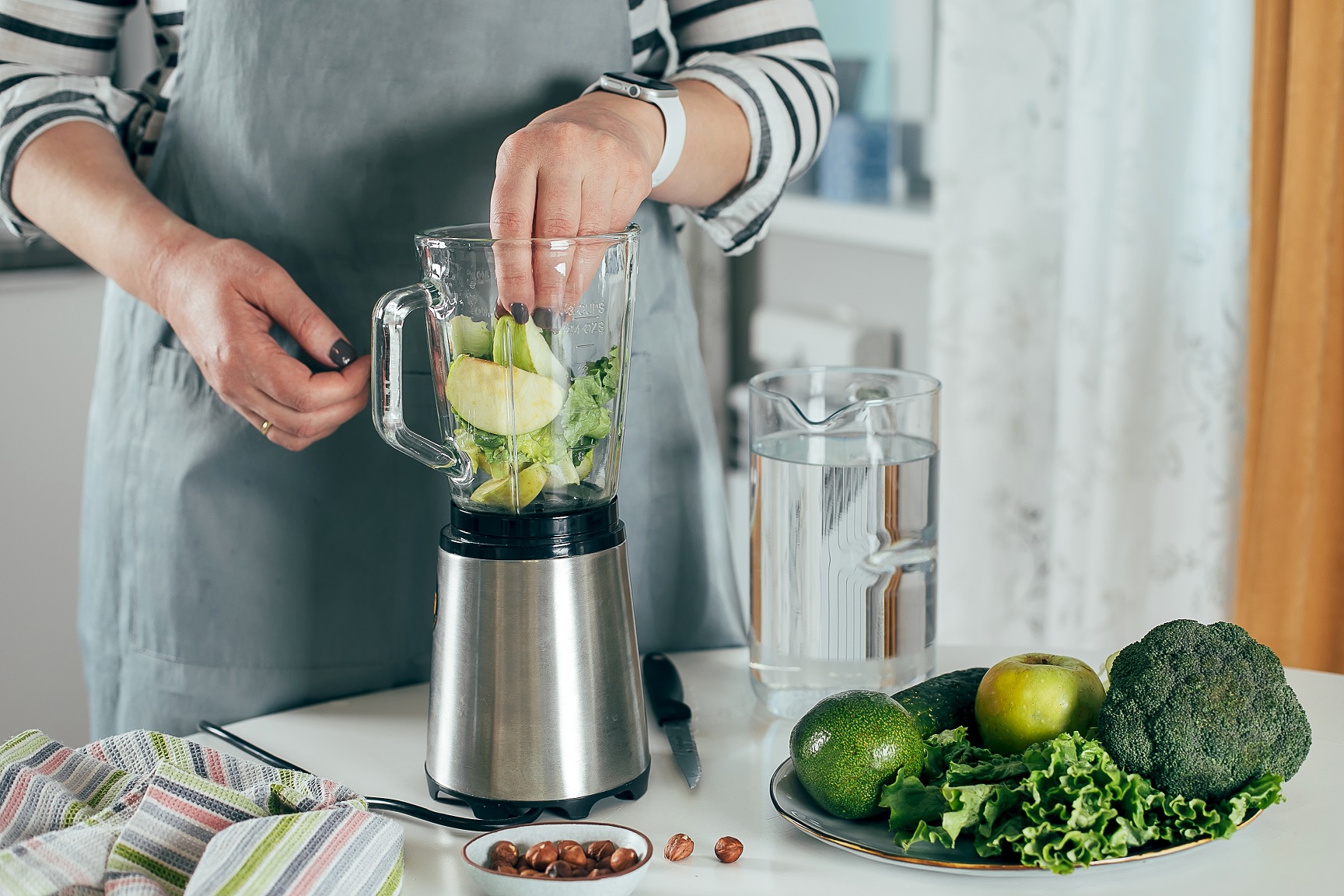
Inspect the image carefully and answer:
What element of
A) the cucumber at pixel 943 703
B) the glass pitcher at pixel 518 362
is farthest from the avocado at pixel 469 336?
the cucumber at pixel 943 703

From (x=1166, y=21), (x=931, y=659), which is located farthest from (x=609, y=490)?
(x=1166, y=21)

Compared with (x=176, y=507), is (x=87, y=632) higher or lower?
lower

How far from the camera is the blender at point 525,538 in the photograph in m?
0.69

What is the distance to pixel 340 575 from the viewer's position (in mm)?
950

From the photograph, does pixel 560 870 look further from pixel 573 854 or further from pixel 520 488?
pixel 520 488

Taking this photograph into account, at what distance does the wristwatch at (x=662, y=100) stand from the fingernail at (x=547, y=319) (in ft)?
0.58

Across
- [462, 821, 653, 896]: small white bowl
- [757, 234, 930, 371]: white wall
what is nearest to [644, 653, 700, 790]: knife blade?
[462, 821, 653, 896]: small white bowl

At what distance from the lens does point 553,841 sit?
631 millimetres

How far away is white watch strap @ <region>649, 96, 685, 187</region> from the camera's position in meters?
0.83

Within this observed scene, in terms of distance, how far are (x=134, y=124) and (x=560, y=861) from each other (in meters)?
0.73

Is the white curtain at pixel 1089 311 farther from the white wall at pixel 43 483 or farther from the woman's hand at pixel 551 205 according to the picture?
the white wall at pixel 43 483

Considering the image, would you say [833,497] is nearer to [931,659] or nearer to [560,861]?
[931,659]

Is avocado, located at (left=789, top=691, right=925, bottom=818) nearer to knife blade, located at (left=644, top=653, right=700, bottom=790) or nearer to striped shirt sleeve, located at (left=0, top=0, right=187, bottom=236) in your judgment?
knife blade, located at (left=644, top=653, right=700, bottom=790)

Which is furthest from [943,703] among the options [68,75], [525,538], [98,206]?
[68,75]
